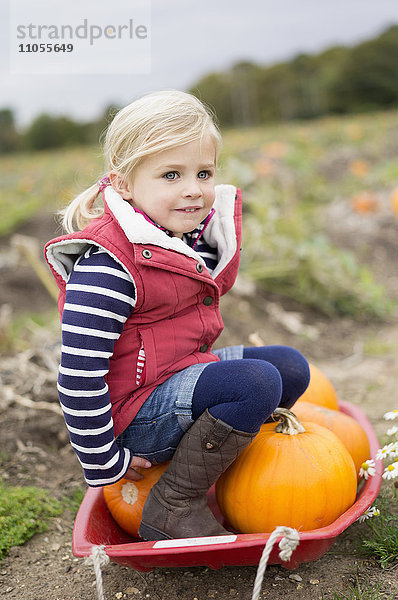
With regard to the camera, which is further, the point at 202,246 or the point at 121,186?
the point at 202,246

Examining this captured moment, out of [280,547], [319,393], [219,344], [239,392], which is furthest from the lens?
[219,344]

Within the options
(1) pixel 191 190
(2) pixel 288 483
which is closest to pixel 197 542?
(2) pixel 288 483

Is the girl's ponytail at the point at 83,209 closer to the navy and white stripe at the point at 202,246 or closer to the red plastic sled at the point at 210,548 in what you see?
the navy and white stripe at the point at 202,246

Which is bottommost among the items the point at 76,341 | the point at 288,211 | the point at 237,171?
the point at 288,211

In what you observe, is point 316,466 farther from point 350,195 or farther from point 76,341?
point 350,195

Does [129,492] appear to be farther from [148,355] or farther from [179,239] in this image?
[179,239]

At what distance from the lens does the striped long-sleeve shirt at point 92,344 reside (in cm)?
170

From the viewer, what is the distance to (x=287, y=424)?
2.02 m

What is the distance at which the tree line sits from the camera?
23469 mm

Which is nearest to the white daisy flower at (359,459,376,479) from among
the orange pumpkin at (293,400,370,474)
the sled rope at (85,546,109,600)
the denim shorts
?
the orange pumpkin at (293,400,370,474)

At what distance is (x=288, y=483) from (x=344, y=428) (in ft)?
1.45

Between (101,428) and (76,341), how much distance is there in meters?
0.26

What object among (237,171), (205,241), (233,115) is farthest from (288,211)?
(233,115)

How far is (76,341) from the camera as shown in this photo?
1701 mm
